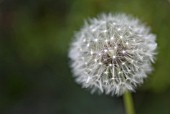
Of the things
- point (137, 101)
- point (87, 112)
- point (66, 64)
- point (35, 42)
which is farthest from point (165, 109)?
point (35, 42)

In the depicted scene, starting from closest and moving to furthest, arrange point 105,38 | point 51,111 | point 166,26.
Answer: point 105,38, point 166,26, point 51,111

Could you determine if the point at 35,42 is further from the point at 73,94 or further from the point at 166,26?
the point at 166,26

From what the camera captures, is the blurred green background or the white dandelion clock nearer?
the white dandelion clock

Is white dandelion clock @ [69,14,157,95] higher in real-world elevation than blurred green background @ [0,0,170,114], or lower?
lower

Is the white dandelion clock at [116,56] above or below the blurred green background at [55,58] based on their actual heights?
below

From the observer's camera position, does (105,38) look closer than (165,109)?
Yes
